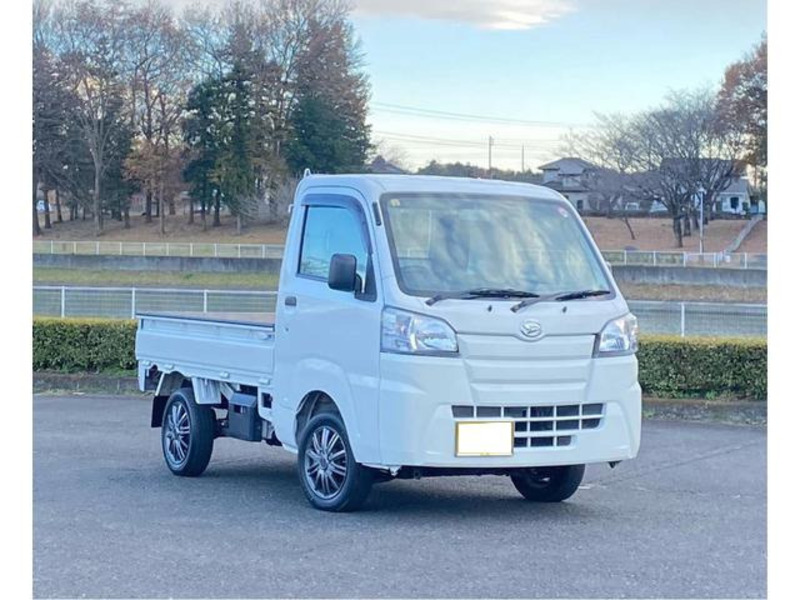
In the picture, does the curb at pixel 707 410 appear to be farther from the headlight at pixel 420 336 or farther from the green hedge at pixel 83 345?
the green hedge at pixel 83 345

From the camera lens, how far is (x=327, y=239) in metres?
7.16

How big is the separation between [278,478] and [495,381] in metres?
2.84

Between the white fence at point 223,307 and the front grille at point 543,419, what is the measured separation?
33.9 feet

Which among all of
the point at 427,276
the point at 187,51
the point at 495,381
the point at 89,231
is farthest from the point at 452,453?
the point at 89,231

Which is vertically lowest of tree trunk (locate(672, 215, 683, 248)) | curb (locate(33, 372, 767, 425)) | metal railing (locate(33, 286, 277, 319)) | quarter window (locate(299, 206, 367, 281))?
curb (locate(33, 372, 767, 425))

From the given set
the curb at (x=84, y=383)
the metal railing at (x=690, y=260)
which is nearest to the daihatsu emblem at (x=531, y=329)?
the curb at (x=84, y=383)

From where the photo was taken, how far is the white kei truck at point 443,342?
622 cm

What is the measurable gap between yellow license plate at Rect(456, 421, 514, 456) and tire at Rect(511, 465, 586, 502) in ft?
2.92

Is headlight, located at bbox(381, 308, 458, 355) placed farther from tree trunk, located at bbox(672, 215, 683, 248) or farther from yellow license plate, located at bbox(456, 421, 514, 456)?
tree trunk, located at bbox(672, 215, 683, 248)

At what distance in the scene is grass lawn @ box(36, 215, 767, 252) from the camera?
156ft

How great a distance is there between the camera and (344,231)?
7012 mm

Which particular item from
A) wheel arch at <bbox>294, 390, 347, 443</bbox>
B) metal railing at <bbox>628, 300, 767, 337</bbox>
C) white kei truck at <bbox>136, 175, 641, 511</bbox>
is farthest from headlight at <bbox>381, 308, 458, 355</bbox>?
metal railing at <bbox>628, 300, 767, 337</bbox>

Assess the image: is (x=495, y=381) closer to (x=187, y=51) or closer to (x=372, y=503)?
(x=372, y=503)

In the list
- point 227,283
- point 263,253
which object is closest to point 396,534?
point 227,283
